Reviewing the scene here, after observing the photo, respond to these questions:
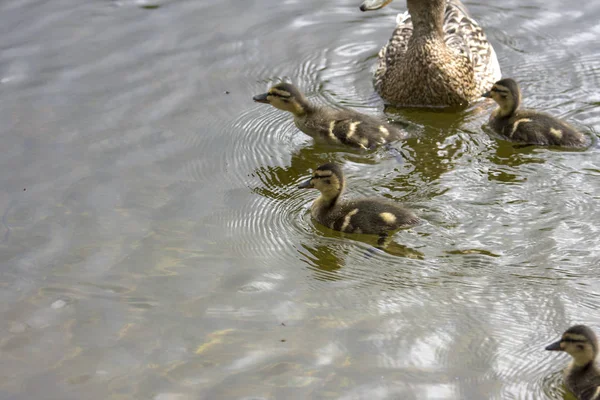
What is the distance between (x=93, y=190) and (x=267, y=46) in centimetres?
217

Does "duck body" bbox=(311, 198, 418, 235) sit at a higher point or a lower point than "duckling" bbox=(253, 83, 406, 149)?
lower

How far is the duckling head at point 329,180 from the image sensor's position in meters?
4.75

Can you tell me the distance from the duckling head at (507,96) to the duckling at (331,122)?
621 millimetres

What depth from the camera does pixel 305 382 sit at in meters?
3.70

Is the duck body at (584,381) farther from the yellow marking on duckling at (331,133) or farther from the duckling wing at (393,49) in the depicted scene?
the duckling wing at (393,49)

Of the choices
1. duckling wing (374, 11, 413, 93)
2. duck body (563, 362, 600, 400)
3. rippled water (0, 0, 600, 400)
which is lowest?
duck body (563, 362, 600, 400)

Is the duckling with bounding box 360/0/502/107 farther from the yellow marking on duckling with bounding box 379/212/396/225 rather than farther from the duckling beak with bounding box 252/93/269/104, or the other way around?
the yellow marking on duckling with bounding box 379/212/396/225

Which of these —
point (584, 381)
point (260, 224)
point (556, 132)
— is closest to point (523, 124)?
point (556, 132)

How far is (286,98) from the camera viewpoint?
564cm

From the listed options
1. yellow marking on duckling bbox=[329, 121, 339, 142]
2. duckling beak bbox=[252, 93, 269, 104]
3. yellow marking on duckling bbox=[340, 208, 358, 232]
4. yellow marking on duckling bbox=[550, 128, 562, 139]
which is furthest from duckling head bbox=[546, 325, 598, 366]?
Result: duckling beak bbox=[252, 93, 269, 104]

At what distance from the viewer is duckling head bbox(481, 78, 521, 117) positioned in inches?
218

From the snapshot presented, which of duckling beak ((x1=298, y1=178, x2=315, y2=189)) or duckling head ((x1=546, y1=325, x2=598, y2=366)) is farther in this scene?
duckling beak ((x1=298, y1=178, x2=315, y2=189))

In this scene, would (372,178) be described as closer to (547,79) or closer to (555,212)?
(555,212)

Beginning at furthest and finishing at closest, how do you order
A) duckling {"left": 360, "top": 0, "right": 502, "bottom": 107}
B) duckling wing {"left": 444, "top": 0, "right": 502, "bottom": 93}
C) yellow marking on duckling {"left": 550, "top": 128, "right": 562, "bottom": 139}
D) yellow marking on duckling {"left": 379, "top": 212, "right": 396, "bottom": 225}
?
duckling wing {"left": 444, "top": 0, "right": 502, "bottom": 93}
duckling {"left": 360, "top": 0, "right": 502, "bottom": 107}
yellow marking on duckling {"left": 550, "top": 128, "right": 562, "bottom": 139}
yellow marking on duckling {"left": 379, "top": 212, "right": 396, "bottom": 225}
